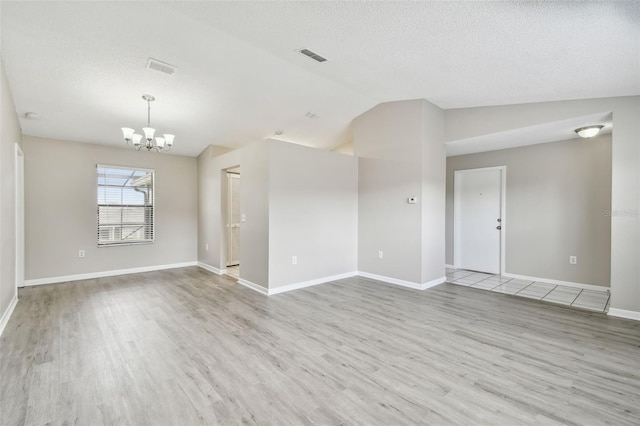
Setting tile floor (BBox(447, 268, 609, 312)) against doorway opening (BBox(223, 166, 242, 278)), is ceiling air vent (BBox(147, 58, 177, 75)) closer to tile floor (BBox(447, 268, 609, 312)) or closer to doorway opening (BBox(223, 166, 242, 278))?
doorway opening (BBox(223, 166, 242, 278))

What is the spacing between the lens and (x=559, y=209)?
480 cm

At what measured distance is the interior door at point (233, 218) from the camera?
238 inches

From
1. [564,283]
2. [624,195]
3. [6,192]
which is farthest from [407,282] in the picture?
[6,192]

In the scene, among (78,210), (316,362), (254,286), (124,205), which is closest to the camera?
(316,362)

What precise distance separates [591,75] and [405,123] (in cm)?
229

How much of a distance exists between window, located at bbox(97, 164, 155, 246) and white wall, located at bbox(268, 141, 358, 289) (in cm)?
336

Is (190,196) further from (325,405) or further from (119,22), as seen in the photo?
(325,405)

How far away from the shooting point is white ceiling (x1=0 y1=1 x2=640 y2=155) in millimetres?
2471

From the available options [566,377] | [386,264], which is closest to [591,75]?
[566,377]

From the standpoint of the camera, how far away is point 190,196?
21.8ft

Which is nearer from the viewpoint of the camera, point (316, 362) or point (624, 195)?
point (316, 362)

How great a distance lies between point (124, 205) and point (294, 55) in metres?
4.68

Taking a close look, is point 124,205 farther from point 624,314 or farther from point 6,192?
point 624,314

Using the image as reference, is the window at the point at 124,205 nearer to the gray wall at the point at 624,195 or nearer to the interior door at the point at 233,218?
the interior door at the point at 233,218
